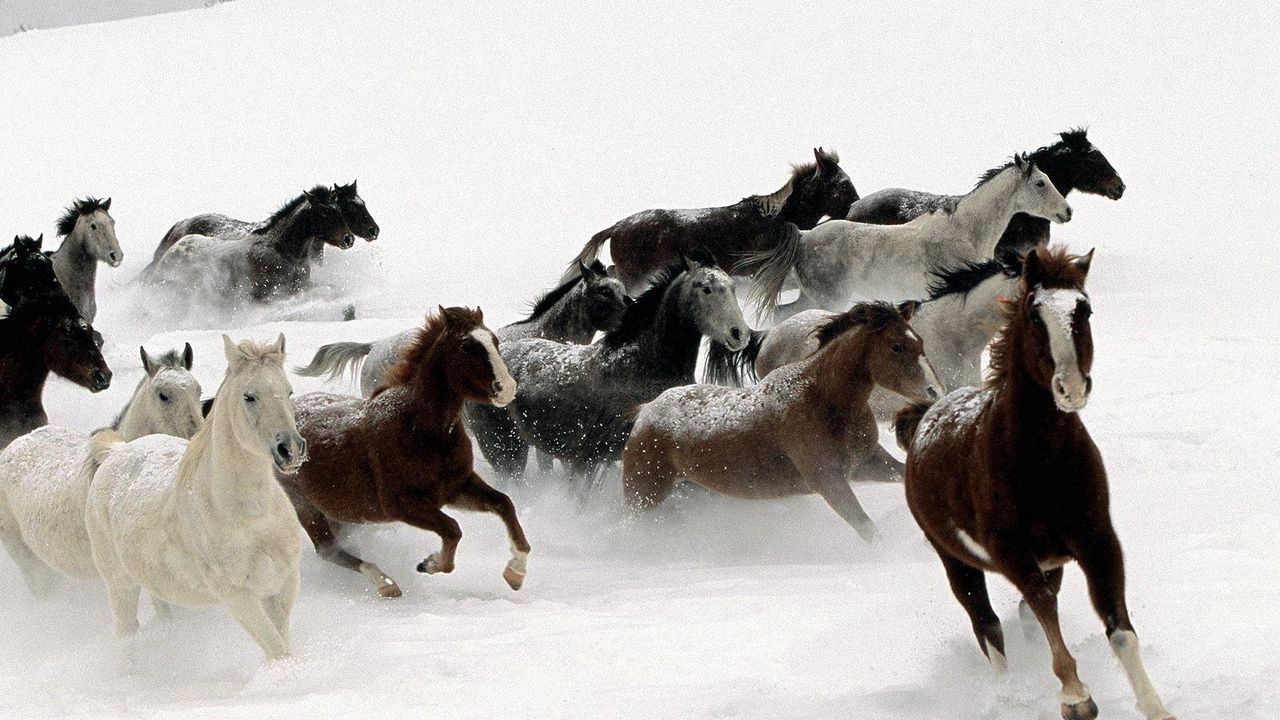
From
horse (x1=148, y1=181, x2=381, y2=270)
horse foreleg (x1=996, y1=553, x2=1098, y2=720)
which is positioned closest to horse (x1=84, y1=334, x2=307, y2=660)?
horse foreleg (x1=996, y1=553, x2=1098, y2=720)

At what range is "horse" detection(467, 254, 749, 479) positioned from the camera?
26.0 feet

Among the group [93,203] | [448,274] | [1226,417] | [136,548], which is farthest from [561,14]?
[136,548]

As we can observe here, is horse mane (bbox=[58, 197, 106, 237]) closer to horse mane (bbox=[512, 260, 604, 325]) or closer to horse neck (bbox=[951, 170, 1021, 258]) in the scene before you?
horse mane (bbox=[512, 260, 604, 325])

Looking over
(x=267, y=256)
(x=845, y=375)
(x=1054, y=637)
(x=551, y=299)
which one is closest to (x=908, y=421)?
(x=1054, y=637)

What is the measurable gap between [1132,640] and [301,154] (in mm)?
20985

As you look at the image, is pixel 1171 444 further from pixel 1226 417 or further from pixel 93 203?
pixel 93 203

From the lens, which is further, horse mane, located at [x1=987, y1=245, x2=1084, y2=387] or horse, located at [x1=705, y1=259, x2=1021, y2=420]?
horse, located at [x1=705, y1=259, x2=1021, y2=420]

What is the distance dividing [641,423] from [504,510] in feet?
4.02

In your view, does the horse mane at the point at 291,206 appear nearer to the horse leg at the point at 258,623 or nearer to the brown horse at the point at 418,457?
the brown horse at the point at 418,457

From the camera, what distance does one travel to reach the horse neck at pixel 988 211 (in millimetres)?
9631

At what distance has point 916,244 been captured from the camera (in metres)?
9.64

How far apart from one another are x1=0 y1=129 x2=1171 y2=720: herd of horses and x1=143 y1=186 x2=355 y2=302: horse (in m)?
3.13

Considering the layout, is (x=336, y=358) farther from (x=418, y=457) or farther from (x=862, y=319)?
(x=862, y=319)

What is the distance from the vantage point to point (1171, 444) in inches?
304
